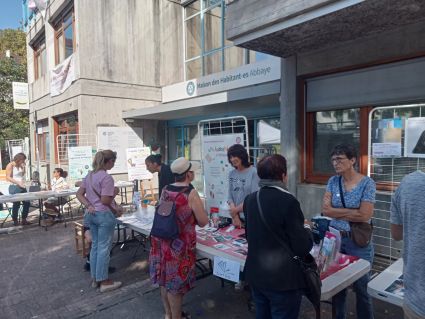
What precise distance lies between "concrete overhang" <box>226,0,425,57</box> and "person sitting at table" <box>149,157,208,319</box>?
7.32 feet

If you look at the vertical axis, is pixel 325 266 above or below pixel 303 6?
below

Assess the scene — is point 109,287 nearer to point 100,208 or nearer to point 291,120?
point 100,208

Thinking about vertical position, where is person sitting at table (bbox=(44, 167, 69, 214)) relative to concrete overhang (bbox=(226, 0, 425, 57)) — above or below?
below

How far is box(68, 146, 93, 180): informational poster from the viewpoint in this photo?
802cm

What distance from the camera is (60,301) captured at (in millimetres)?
3580

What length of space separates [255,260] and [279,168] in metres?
0.59

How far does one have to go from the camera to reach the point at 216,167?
180 inches

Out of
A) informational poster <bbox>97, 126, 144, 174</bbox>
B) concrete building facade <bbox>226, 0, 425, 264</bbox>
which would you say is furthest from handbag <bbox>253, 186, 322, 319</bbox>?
informational poster <bbox>97, 126, 144, 174</bbox>

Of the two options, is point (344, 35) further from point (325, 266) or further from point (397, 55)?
point (325, 266)

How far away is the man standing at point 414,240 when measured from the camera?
143 centimetres

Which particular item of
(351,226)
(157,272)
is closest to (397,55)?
(351,226)

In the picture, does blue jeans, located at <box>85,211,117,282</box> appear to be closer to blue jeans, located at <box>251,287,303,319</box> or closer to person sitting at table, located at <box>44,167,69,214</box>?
blue jeans, located at <box>251,287,303,319</box>

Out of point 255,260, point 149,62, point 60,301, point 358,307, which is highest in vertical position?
point 149,62

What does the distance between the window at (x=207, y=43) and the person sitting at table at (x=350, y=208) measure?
19.9ft
